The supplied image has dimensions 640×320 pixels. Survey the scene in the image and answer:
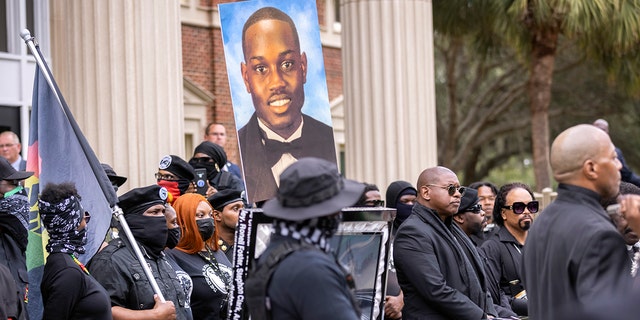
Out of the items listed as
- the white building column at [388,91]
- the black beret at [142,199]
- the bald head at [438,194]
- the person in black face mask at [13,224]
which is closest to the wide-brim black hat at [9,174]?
the person in black face mask at [13,224]

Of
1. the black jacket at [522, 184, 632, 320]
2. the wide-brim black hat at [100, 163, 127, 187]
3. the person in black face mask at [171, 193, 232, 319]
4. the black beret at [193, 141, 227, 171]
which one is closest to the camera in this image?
the black jacket at [522, 184, 632, 320]

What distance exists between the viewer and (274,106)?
816 cm

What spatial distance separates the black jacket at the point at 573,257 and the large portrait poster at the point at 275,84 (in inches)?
130

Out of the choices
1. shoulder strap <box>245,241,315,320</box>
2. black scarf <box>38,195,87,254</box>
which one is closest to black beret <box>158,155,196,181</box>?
black scarf <box>38,195,87,254</box>

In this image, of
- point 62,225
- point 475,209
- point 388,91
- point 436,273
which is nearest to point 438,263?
point 436,273

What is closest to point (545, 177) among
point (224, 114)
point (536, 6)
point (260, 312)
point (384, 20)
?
point (536, 6)

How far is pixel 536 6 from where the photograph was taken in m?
16.6

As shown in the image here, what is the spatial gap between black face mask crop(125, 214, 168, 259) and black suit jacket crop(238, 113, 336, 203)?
35.1 inches

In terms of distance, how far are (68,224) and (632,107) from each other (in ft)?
88.2

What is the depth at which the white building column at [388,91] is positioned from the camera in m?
12.8

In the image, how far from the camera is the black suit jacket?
7840 millimetres

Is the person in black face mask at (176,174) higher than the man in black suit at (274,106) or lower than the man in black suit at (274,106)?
lower

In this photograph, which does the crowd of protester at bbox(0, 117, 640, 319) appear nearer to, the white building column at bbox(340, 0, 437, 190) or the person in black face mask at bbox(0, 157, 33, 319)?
the person in black face mask at bbox(0, 157, 33, 319)

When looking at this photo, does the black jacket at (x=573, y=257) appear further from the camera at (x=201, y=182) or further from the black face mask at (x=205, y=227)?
the camera at (x=201, y=182)
